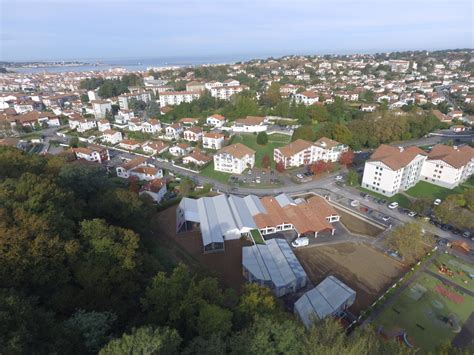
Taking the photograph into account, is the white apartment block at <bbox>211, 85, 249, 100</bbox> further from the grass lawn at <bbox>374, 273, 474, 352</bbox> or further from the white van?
the grass lawn at <bbox>374, 273, 474, 352</bbox>

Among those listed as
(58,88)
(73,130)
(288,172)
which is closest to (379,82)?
(288,172)

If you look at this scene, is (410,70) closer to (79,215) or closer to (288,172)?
(288,172)

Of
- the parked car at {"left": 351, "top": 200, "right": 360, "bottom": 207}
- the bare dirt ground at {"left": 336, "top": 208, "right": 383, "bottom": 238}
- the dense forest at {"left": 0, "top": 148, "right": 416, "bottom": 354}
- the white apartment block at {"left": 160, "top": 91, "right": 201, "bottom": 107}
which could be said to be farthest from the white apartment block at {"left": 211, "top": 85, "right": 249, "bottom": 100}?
the dense forest at {"left": 0, "top": 148, "right": 416, "bottom": 354}

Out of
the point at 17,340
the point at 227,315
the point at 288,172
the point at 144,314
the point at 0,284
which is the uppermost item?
the point at 17,340

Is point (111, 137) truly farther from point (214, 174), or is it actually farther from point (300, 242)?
point (300, 242)

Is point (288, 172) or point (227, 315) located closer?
point (227, 315)

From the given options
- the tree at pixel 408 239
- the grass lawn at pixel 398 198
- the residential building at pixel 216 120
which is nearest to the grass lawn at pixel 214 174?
the grass lawn at pixel 398 198

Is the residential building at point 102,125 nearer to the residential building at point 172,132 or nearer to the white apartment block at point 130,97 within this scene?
the residential building at point 172,132
